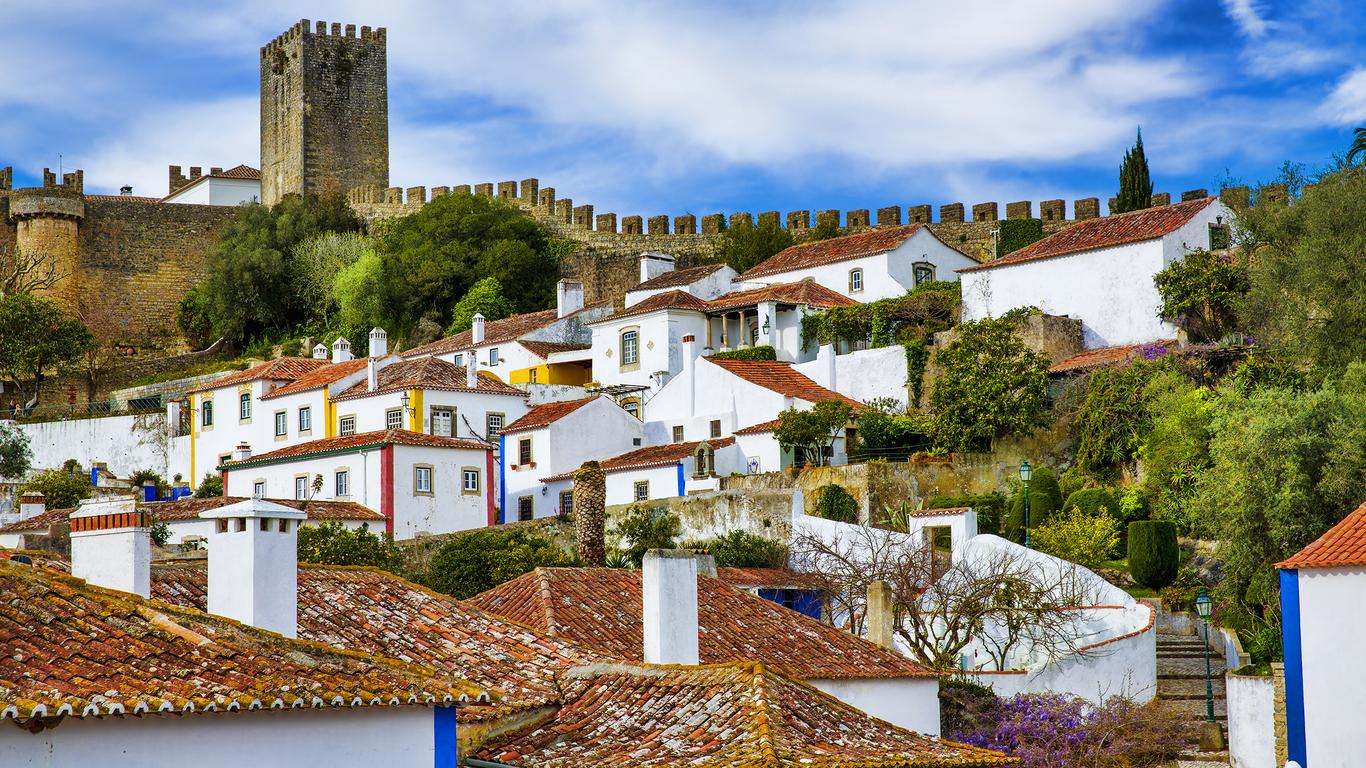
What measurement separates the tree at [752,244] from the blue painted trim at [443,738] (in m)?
50.5

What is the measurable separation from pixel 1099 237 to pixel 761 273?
44.2 feet

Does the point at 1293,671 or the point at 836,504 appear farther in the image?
the point at 836,504

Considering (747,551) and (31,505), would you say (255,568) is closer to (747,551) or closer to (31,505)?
(747,551)

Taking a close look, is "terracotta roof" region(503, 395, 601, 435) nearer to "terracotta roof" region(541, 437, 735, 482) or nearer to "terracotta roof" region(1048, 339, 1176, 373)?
"terracotta roof" region(541, 437, 735, 482)

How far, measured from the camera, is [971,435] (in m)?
42.9

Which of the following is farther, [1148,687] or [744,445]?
[744,445]

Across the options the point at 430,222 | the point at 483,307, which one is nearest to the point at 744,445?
the point at 483,307

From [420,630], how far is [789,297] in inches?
1440

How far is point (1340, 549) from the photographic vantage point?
2477 centimetres

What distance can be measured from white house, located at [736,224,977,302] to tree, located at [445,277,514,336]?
32.9 feet

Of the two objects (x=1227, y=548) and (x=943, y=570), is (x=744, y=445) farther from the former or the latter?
(x=1227, y=548)

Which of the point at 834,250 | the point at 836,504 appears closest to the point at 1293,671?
the point at 836,504

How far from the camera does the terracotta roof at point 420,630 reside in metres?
16.1

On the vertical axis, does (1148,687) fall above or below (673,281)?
below
